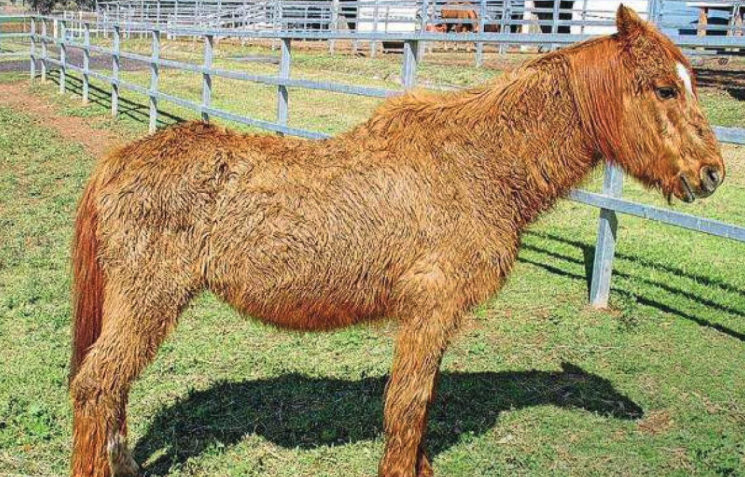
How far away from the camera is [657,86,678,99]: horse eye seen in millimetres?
3307

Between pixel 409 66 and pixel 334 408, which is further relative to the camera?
pixel 409 66

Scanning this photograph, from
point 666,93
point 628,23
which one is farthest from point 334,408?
point 628,23

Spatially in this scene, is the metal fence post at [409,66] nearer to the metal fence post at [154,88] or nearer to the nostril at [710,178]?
the nostril at [710,178]

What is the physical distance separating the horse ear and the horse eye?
259 millimetres

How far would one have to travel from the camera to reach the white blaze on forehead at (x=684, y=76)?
331cm

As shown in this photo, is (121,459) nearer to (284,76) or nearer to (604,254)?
(604,254)

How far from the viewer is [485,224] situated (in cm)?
339

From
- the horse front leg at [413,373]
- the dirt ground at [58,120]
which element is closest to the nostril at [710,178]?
the horse front leg at [413,373]

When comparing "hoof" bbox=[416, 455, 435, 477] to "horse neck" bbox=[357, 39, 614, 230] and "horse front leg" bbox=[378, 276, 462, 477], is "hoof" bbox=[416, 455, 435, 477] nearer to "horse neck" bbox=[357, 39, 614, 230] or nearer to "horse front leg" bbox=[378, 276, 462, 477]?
"horse front leg" bbox=[378, 276, 462, 477]

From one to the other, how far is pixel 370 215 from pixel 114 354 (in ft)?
3.93

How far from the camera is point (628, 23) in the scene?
3.33 meters

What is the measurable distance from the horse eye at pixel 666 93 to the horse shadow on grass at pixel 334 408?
74.6 inches

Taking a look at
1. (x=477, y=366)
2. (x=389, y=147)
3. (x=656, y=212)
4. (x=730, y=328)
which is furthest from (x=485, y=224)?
(x=730, y=328)

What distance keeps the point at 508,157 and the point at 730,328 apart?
3.04 meters
